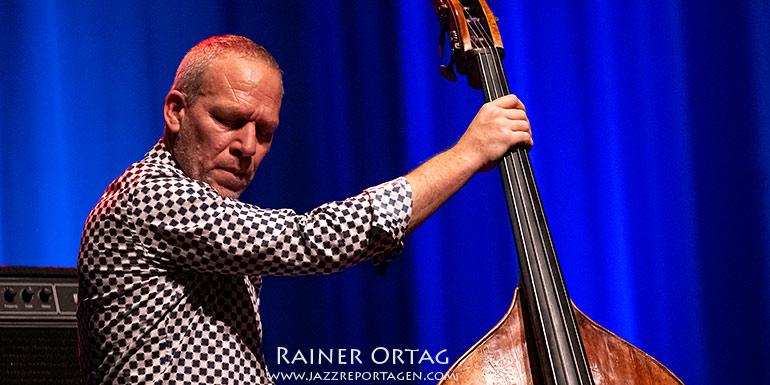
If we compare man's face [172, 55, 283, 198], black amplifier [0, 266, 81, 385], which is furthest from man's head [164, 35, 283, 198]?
black amplifier [0, 266, 81, 385]

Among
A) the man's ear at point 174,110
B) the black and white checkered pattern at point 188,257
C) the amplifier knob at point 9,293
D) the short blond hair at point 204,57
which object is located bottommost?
the black and white checkered pattern at point 188,257

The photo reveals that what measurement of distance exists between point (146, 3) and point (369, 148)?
782 mm

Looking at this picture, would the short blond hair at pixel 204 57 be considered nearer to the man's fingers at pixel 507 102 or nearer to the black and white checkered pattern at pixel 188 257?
the black and white checkered pattern at pixel 188 257

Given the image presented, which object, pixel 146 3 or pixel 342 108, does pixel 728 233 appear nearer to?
pixel 342 108

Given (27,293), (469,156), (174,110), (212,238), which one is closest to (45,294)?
(27,293)

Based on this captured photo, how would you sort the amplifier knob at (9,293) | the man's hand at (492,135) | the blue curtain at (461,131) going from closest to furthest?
the man's hand at (492,135) < the amplifier knob at (9,293) < the blue curtain at (461,131)

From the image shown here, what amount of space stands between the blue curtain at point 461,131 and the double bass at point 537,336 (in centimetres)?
116

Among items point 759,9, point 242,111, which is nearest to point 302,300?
point 242,111

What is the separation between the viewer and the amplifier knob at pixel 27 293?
5.20 ft

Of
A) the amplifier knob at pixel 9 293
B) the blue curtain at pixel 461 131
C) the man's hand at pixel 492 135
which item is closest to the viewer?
the man's hand at pixel 492 135

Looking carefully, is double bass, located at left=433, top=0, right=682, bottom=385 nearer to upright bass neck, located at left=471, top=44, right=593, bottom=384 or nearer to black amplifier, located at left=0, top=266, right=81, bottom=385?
upright bass neck, located at left=471, top=44, right=593, bottom=384

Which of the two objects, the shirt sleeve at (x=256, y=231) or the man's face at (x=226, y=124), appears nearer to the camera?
the shirt sleeve at (x=256, y=231)

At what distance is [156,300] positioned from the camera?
3.53 feet

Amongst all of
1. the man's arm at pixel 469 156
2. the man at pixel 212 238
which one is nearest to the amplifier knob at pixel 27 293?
the man at pixel 212 238
